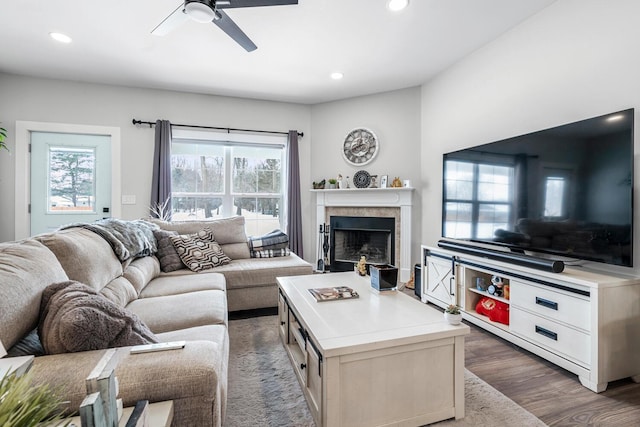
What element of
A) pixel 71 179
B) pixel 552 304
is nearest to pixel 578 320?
pixel 552 304

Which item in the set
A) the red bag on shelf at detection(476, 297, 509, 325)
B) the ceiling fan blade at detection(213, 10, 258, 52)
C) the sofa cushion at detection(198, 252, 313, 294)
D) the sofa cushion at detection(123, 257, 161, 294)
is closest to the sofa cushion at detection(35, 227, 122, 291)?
the sofa cushion at detection(123, 257, 161, 294)

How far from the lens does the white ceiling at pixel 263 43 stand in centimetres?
249

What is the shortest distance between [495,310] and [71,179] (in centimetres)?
497

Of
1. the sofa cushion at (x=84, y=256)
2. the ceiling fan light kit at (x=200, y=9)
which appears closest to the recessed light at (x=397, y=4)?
the ceiling fan light kit at (x=200, y=9)

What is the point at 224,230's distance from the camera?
139 inches

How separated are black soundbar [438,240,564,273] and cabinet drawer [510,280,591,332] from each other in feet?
0.49

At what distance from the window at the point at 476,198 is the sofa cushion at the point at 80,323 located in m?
2.72

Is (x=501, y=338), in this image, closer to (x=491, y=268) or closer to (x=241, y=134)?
(x=491, y=268)

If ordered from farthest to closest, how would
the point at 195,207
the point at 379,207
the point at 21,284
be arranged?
the point at 195,207
the point at 379,207
the point at 21,284

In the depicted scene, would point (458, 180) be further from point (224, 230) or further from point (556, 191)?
point (224, 230)

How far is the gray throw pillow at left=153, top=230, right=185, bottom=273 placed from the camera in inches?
115

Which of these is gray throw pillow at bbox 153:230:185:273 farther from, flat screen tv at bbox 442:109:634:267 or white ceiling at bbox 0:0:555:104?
flat screen tv at bbox 442:109:634:267

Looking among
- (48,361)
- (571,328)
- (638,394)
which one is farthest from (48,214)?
(638,394)

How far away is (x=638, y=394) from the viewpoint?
5.69 feet
